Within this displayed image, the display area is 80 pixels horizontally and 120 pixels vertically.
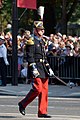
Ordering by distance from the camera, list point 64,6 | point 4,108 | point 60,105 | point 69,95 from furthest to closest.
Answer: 1. point 64,6
2. point 69,95
3. point 60,105
4. point 4,108

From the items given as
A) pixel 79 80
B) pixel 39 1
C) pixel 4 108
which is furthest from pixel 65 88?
pixel 39 1

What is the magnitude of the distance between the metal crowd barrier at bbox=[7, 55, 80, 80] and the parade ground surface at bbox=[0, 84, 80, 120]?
2.67ft

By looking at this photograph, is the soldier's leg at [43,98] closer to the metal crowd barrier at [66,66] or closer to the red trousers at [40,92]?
the red trousers at [40,92]

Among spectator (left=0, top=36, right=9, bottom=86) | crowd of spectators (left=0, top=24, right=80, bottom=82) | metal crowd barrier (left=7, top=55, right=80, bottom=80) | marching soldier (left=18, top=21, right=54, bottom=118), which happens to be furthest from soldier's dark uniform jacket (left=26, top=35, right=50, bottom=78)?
metal crowd barrier (left=7, top=55, right=80, bottom=80)

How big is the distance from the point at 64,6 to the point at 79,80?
1701 centimetres

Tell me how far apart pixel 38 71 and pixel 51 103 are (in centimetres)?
415

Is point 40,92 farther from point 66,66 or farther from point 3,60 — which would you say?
point 66,66

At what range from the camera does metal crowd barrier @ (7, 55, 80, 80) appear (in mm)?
21859

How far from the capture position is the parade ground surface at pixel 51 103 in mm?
12344

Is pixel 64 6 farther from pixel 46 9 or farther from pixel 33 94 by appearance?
pixel 33 94

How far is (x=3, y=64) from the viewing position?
21.2 meters

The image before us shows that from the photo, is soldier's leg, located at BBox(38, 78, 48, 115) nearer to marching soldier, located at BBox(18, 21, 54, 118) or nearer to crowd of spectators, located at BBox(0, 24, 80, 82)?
marching soldier, located at BBox(18, 21, 54, 118)

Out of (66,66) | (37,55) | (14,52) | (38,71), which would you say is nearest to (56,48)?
(66,66)

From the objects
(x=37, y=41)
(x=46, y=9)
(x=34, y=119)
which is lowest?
(x=46, y=9)
